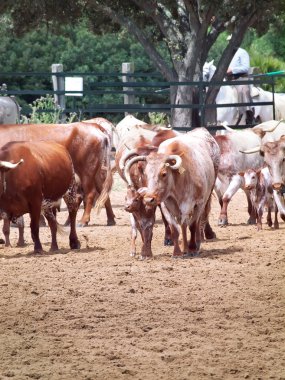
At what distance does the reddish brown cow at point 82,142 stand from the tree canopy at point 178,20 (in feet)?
24.5

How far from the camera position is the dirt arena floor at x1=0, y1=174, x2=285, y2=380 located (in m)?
9.30

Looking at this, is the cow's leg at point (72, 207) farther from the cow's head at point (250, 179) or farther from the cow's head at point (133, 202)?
the cow's head at point (250, 179)

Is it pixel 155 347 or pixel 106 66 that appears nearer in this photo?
pixel 155 347

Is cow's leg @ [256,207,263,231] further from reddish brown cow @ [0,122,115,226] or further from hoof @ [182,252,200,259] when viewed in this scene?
hoof @ [182,252,200,259]

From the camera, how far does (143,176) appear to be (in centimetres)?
1455

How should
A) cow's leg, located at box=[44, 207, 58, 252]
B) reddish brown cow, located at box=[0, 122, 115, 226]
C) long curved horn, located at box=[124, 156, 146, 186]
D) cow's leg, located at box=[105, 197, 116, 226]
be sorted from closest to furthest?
long curved horn, located at box=[124, 156, 146, 186] → cow's leg, located at box=[44, 207, 58, 252] → reddish brown cow, located at box=[0, 122, 115, 226] → cow's leg, located at box=[105, 197, 116, 226]

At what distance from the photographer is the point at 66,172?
51.3 ft

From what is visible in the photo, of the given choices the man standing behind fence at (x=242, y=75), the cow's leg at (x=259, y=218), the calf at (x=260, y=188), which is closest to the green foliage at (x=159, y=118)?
the man standing behind fence at (x=242, y=75)

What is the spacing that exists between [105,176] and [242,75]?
1157 cm

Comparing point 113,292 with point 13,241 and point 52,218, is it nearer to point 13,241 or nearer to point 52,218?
point 52,218

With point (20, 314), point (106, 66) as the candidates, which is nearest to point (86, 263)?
point (20, 314)

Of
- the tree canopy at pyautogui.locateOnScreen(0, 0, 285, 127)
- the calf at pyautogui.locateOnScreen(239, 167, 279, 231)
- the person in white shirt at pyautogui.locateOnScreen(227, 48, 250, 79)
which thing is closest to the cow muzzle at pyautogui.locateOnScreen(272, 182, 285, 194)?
the calf at pyautogui.locateOnScreen(239, 167, 279, 231)

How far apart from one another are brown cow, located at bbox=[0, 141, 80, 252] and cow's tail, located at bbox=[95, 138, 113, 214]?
6.27 ft

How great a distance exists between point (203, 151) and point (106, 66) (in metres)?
24.9
